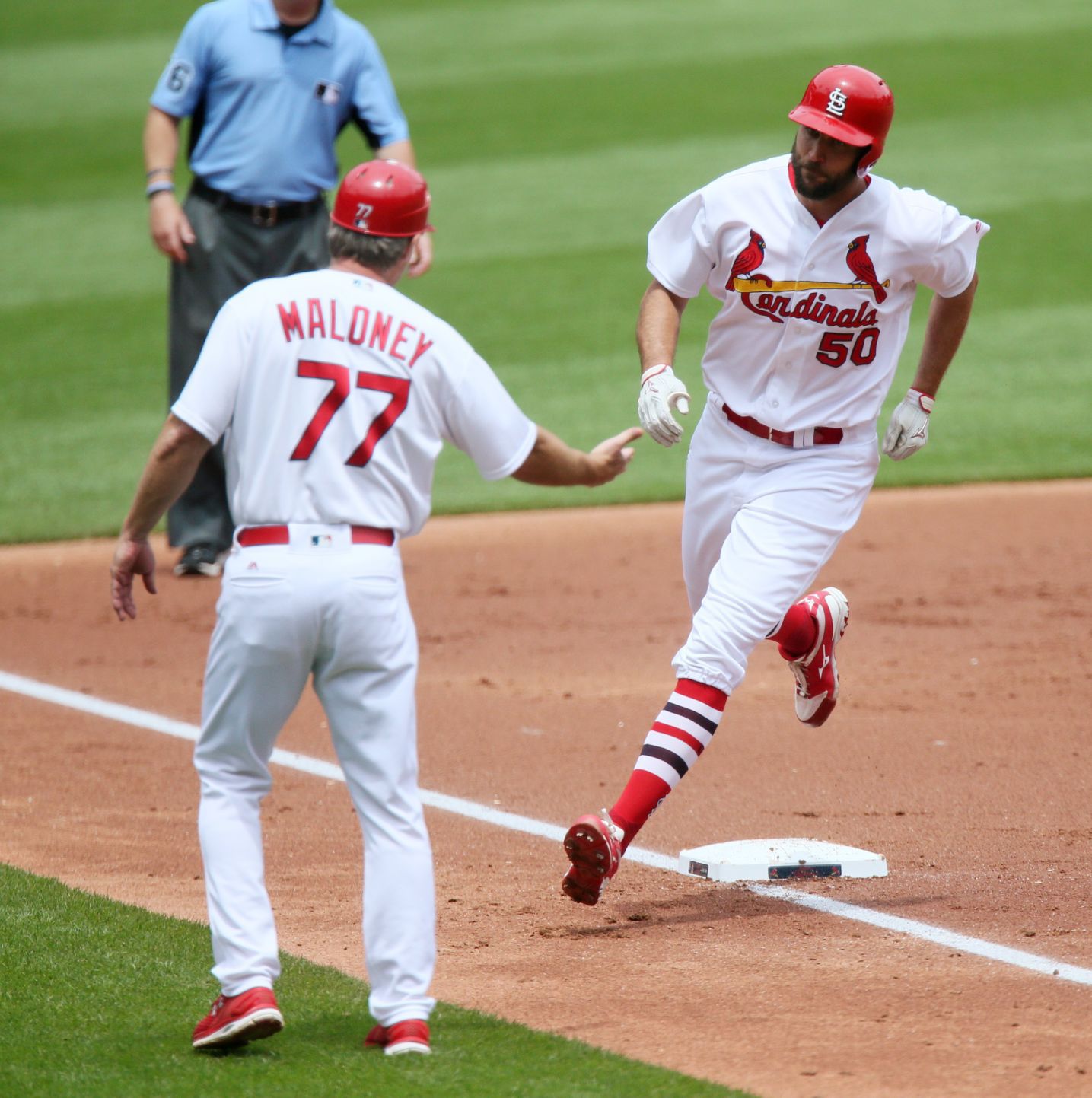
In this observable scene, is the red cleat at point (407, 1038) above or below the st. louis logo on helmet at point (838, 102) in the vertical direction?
below

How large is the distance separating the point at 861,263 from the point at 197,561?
485cm

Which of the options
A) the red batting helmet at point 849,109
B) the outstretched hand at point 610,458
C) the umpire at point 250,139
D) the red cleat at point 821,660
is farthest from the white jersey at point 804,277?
the umpire at point 250,139

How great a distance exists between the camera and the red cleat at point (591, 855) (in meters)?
4.26

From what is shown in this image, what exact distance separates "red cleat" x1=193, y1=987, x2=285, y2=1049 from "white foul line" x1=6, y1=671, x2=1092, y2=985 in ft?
5.50

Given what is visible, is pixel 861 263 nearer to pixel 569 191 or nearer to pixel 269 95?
pixel 269 95

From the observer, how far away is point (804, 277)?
4742 millimetres

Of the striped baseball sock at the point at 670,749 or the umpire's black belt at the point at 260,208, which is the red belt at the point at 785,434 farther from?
the umpire's black belt at the point at 260,208

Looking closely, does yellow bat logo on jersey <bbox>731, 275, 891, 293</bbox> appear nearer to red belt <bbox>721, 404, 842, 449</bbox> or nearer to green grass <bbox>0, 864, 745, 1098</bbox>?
red belt <bbox>721, 404, 842, 449</bbox>

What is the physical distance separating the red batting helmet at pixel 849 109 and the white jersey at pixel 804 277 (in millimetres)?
195

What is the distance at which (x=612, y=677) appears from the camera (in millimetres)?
7129

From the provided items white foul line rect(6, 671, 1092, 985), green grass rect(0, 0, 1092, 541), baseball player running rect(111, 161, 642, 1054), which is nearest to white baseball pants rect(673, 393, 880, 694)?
white foul line rect(6, 671, 1092, 985)

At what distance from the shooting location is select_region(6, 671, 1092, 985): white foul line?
4.15 meters

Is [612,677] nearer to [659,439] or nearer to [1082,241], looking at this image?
[659,439]

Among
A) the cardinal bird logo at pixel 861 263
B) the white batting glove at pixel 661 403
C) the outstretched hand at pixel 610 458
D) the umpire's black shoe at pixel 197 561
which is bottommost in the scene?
the umpire's black shoe at pixel 197 561
